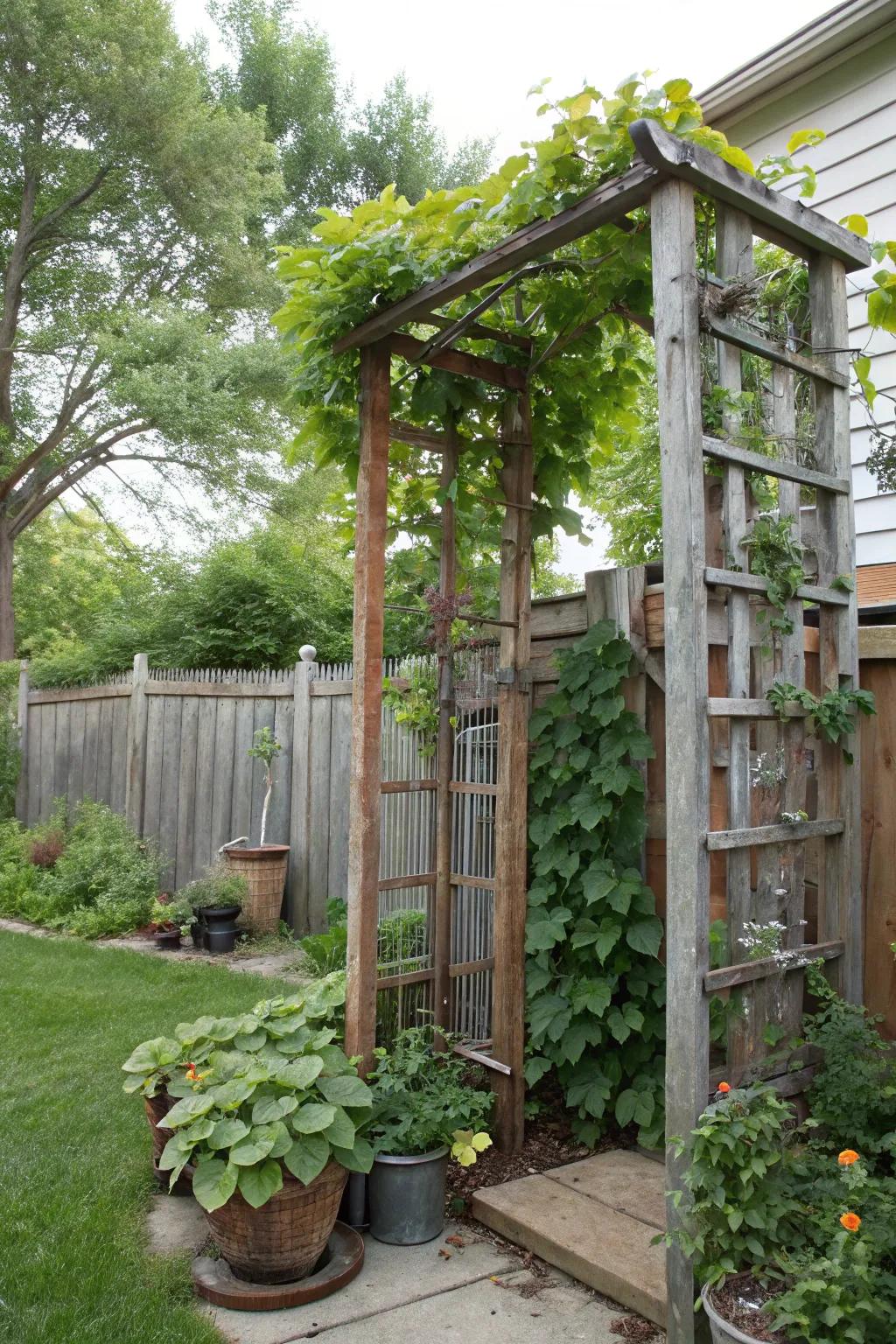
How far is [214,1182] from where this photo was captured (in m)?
2.59

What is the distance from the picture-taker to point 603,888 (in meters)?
3.26

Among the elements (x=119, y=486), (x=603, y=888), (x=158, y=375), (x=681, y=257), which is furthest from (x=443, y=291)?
(x=119, y=486)

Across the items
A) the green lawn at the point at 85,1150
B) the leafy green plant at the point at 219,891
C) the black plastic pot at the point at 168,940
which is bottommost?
the green lawn at the point at 85,1150

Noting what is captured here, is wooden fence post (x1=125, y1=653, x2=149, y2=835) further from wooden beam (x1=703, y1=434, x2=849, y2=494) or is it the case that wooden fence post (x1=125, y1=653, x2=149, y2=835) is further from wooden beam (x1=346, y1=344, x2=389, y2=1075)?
wooden beam (x1=703, y1=434, x2=849, y2=494)

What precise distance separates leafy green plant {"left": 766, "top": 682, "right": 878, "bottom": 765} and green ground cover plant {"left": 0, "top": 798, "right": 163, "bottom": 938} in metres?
5.95

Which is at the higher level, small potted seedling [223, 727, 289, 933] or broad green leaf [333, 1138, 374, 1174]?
small potted seedling [223, 727, 289, 933]

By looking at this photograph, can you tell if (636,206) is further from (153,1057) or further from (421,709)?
(153,1057)

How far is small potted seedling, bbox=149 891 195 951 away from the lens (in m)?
6.91

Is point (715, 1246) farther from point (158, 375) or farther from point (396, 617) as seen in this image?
point (158, 375)

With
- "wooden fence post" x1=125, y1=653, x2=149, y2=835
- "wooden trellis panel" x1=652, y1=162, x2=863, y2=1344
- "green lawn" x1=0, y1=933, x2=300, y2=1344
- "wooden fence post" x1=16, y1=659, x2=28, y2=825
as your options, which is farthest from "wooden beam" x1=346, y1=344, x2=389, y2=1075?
"wooden fence post" x1=16, y1=659, x2=28, y2=825

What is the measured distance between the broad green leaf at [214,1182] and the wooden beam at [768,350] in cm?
240

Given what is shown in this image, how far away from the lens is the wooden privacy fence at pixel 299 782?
3691 millimetres

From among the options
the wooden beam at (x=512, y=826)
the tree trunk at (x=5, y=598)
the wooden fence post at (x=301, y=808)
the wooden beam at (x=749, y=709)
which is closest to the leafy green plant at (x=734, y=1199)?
the wooden beam at (x=749, y=709)

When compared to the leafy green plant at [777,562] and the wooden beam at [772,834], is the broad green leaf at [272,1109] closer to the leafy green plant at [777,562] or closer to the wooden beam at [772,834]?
the wooden beam at [772,834]
